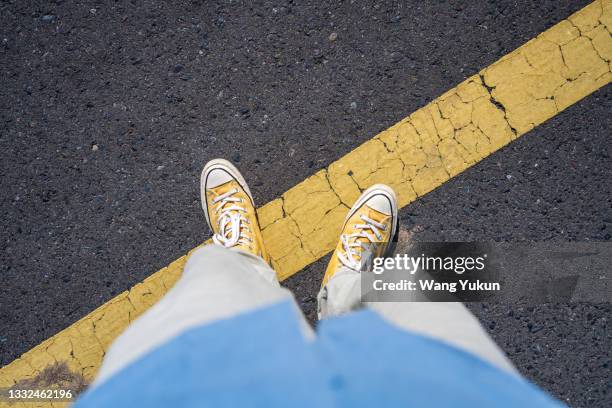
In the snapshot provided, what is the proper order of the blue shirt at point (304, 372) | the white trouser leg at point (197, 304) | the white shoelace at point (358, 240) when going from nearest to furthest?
1. the blue shirt at point (304, 372)
2. the white trouser leg at point (197, 304)
3. the white shoelace at point (358, 240)

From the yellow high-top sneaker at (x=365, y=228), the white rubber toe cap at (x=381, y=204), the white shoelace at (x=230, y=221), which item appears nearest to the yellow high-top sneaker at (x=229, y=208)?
the white shoelace at (x=230, y=221)

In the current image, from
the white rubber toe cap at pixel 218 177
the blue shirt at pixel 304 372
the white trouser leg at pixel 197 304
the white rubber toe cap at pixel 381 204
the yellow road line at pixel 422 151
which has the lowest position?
the blue shirt at pixel 304 372

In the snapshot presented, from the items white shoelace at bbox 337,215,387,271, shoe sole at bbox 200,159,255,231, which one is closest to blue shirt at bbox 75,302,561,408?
white shoelace at bbox 337,215,387,271

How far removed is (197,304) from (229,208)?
83 centimetres

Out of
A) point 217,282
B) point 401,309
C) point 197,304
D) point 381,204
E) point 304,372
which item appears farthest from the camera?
point 381,204

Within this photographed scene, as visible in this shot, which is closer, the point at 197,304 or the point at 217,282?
the point at 197,304

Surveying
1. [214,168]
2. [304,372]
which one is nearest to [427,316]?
[304,372]

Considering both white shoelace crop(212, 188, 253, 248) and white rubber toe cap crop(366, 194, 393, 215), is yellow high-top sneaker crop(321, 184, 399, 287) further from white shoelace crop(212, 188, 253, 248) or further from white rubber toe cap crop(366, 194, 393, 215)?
white shoelace crop(212, 188, 253, 248)

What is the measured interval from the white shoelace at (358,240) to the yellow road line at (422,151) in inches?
3.4

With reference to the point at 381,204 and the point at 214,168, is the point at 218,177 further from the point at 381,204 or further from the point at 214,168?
the point at 381,204

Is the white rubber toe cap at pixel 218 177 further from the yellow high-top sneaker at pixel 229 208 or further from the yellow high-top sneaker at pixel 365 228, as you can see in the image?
the yellow high-top sneaker at pixel 365 228

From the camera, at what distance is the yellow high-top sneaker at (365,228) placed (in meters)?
1.91

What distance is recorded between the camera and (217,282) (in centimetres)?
129

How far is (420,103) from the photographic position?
1945 mm
